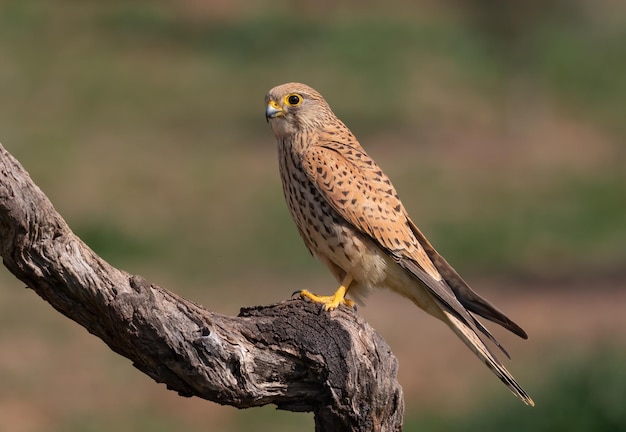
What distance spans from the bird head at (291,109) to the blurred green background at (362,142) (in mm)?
3921

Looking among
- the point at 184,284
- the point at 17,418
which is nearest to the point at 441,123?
the point at 184,284

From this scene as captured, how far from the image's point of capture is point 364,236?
6.13 meters

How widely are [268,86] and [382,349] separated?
1459cm

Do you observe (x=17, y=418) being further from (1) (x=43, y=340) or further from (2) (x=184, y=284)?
(2) (x=184, y=284)

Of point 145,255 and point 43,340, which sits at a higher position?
point 145,255

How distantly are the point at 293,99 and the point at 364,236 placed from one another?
856 mm

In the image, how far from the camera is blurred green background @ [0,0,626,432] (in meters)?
11.0

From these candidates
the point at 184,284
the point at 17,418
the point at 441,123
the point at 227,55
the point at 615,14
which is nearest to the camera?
the point at 17,418

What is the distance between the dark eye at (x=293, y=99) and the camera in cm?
646

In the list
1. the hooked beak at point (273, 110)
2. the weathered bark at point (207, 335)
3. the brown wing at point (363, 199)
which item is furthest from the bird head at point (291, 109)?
the weathered bark at point (207, 335)

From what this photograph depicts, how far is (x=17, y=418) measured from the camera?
10.5m

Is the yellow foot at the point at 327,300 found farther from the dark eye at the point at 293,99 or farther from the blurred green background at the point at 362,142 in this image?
the blurred green background at the point at 362,142

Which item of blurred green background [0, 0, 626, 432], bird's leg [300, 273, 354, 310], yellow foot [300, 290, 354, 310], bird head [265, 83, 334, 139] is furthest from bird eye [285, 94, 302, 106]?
blurred green background [0, 0, 626, 432]

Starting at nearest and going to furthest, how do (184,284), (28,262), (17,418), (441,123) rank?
(28,262) < (17,418) < (184,284) < (441,123)
